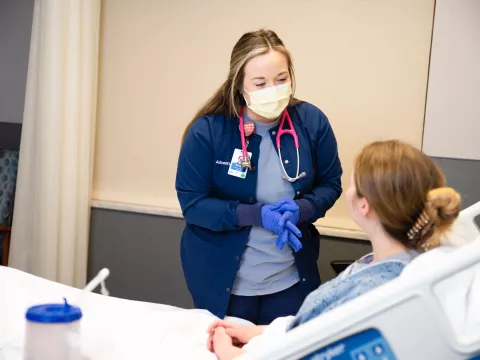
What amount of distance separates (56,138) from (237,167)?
149 cm

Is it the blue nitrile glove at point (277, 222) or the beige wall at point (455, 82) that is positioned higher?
the beige wall at point (455, 82)

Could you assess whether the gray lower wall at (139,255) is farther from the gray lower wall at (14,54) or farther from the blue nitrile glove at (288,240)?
the blue nitrile glove at (288,240)

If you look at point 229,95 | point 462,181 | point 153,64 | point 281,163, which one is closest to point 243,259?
point 281,163

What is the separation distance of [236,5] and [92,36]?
0.79 m

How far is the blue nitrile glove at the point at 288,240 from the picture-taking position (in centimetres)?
206

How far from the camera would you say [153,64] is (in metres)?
3.53

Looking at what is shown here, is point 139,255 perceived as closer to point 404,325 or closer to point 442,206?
point 442,206

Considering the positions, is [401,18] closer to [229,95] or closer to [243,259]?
[229,95]

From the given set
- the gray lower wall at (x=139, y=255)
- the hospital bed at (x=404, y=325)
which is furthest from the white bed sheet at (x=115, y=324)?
the gray lower wall at (x=139, y=255)

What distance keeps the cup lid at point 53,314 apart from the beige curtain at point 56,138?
192 cm

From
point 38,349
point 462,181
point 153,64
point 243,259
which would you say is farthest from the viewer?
point 153,64

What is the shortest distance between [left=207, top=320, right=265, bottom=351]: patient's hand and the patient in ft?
0.96

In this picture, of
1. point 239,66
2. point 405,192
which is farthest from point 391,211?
point 239,66

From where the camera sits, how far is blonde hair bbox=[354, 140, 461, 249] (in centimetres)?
142
